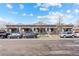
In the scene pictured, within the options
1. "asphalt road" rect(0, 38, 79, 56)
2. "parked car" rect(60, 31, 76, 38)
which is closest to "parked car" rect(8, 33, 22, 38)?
"asphalt road" rect(0, 38, 79, 56)

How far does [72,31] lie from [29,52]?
869 mm

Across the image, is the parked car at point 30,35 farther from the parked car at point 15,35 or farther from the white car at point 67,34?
the white car at point 67,34

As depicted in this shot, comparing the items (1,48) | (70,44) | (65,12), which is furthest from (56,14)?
(1,48)

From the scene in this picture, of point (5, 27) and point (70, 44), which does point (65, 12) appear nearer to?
point (70, 44)

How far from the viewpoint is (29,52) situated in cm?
623

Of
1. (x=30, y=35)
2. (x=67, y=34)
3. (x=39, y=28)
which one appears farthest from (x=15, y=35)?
(x=67, y=34)

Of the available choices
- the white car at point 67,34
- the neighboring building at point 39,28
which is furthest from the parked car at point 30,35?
the white car at point 67,34

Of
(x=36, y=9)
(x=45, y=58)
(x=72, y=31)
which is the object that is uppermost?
(x=36, y=9)

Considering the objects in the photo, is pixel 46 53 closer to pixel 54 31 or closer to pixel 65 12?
pixel 54 31

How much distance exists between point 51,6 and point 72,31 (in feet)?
1.95

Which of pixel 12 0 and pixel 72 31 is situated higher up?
pixel 12 0

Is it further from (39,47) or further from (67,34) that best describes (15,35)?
(67,34)

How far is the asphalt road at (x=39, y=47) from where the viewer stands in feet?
20.4

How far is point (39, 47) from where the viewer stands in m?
6.25
